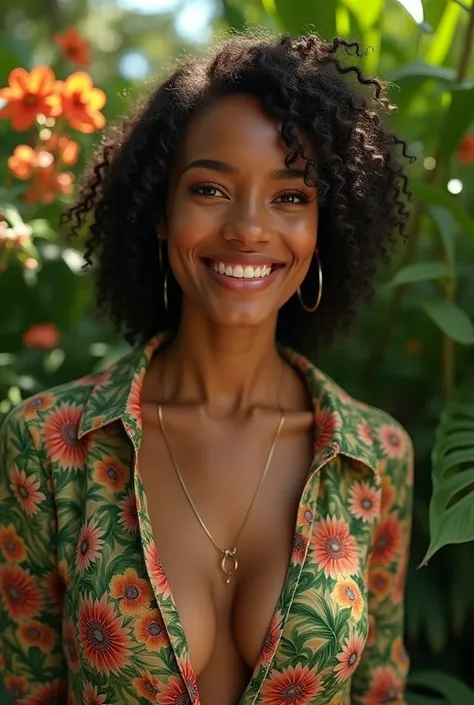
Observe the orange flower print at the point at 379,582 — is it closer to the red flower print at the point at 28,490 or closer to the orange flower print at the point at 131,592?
the orange flower print at the point at 131,592

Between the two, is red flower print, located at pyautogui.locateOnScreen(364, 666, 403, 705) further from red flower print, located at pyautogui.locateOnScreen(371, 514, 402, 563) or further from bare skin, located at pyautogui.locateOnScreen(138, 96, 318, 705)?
bare skin, located at pyautogui.locateOnScreen(138, 96, 318, 705)

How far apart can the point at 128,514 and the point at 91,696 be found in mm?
236

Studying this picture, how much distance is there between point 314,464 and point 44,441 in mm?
362

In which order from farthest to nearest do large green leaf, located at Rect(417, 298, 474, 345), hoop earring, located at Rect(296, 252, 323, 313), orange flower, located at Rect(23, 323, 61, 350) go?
orange flower, located at Rect(23, 323, 61, 350)
large green leaf, located at Rect(417, 298, 474, 345)
hoop earring, located at Rect(296, 252, 323, 313)

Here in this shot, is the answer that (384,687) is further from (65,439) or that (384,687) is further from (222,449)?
(65,439)

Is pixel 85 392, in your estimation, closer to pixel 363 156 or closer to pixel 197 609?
pixel 197 609

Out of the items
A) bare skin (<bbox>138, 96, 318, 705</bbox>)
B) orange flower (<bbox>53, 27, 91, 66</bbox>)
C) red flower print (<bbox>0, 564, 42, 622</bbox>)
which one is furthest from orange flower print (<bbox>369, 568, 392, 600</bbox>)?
orange flower (<bbox>53, 27, 91, 66</bbox>)

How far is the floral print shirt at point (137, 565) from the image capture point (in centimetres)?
115

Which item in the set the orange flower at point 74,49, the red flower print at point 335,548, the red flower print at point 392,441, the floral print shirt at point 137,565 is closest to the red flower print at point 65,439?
the floral print shirt at point 137,565

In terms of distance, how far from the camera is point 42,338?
175cm

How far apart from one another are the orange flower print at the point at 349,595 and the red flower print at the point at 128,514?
0.88 ft

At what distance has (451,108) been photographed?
1579mm

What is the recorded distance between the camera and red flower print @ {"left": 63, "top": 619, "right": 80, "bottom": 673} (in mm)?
1223

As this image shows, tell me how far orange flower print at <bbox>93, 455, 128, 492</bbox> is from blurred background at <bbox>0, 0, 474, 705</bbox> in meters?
0.41
